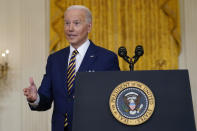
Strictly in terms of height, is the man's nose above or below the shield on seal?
above

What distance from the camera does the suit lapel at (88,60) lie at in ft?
7.78

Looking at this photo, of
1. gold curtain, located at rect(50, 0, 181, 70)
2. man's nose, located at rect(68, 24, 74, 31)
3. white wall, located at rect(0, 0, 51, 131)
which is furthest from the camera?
gold curtain, located at rect(50, 0, 181, 70)

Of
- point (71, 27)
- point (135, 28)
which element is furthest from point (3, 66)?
point (71, 27)

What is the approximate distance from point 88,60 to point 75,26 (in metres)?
0.28

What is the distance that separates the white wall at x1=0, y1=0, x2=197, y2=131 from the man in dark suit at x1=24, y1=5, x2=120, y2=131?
349 centimetres

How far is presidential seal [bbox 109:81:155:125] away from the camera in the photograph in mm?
1650

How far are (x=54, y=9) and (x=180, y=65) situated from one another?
262cm

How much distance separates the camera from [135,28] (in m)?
6.20

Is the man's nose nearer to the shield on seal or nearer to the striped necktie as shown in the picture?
the striped necktie

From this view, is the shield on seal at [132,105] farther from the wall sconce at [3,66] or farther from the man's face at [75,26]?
the wall sconce at [3,66]

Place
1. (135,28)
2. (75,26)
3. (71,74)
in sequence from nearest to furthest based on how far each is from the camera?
(71,74) → (75,26) → (135,28)

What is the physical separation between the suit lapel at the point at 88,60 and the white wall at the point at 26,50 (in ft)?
11.9

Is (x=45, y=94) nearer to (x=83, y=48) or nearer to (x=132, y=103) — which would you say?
(x=83, y=48)

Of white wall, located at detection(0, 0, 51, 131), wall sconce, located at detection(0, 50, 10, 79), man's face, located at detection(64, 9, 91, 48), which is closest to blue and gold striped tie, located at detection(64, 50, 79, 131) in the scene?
man's face, located at detection(64, 9, 91, 48)
